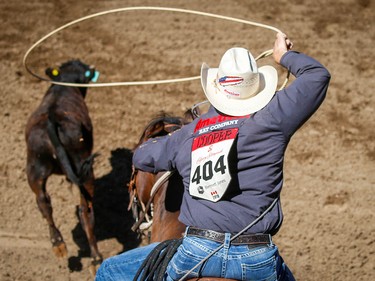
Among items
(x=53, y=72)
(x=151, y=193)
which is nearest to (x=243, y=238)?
(x=151, y=193)

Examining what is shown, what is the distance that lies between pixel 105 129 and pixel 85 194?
1.71 meters

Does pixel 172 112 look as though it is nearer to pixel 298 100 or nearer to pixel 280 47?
pixel 280 47

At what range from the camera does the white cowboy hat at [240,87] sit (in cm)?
341

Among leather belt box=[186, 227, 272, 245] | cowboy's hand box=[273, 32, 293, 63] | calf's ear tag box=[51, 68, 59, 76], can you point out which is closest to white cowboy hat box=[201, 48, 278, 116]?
cowboy's hand box=[273, 32, 293, 63]

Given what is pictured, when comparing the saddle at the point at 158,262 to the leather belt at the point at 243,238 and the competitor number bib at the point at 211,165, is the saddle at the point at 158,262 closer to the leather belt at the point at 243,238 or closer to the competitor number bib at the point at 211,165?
the leather belt at the point at 243,238

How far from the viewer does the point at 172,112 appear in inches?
310

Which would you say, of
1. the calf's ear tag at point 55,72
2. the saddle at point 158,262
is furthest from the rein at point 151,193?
the calf's ear tag at point 55,72

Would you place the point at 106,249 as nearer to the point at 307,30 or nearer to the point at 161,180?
the point at 161,180

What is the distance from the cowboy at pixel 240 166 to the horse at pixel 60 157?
2.68 meters

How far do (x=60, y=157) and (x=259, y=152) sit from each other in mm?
3145

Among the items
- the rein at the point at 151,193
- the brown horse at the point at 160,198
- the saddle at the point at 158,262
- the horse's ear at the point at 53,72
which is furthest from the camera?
the horse's ear at the point at 53,72

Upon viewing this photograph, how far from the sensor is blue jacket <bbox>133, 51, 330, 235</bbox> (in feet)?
10.8

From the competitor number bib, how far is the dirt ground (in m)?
3.08

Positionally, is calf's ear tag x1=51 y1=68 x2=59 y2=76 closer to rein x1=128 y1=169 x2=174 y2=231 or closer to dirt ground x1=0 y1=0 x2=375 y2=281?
dirt ground x1=0 y1=0 x2=375 y2=281
